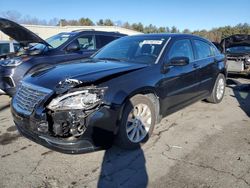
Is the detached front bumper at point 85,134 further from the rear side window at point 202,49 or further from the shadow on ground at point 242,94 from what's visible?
the shadow on ground at point 242,94

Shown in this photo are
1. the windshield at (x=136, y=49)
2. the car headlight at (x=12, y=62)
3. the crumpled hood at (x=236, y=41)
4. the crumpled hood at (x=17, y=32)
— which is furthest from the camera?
the crumpled hood at (x=236, y=41)

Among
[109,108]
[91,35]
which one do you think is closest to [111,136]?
[109,108]

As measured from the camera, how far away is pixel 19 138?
4.38 m

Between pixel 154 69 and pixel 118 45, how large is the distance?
132 centimetres

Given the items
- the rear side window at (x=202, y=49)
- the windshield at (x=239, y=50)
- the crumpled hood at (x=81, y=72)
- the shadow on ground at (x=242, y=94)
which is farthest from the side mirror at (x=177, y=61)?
the windshield at (x=239, y=50)

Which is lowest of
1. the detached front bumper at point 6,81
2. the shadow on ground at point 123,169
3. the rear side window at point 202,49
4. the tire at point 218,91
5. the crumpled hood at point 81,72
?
the shadow on ground at point 123,169

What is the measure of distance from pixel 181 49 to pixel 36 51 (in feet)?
13.0

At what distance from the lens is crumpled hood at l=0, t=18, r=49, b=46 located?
21.0 ft

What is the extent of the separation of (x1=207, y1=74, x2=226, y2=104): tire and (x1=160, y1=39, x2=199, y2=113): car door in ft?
3.83

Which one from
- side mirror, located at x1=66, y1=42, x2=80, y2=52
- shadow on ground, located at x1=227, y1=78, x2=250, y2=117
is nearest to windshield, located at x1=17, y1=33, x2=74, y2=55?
side mirror, located at x1=66, y1=42, x2=80, y2=52

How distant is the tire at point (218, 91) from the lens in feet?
20.5

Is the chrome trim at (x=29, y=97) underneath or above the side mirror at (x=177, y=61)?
underneath

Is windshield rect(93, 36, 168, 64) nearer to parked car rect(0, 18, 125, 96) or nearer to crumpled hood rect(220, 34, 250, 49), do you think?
parked car rect(0, 18, 125, 96)

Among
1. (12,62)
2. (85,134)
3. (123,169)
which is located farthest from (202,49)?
(12,62)
